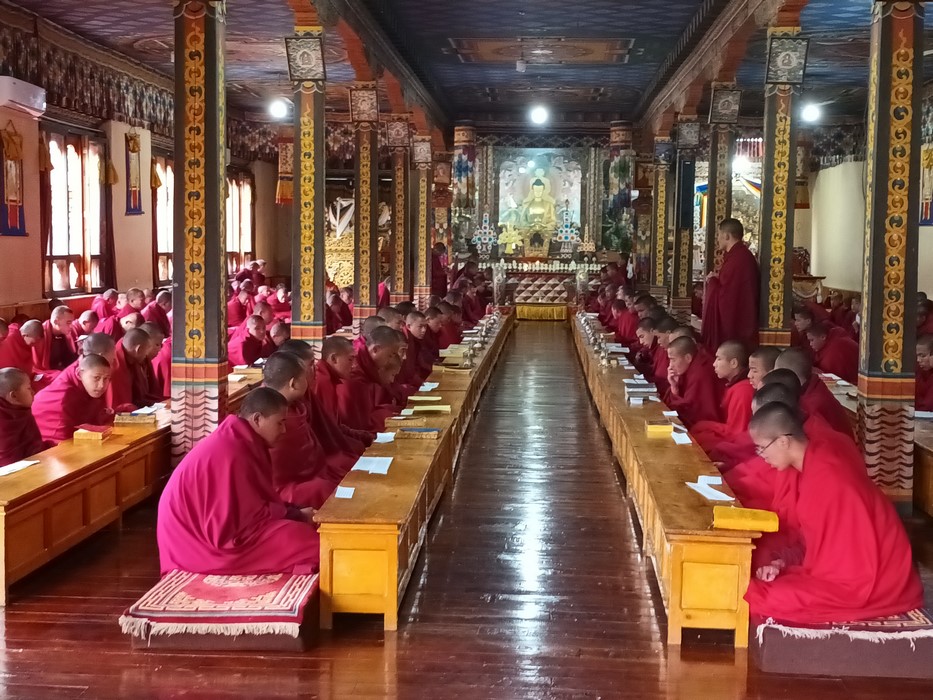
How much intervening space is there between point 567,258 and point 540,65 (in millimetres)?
8883

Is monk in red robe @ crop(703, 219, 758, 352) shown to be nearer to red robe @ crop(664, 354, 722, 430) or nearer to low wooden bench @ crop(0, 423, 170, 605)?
red robe @ crop(664, 354, 722, 430)

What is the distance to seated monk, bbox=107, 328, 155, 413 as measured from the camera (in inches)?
348

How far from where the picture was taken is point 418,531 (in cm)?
652

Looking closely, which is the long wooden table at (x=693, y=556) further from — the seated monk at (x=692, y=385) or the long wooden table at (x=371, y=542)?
the seated monk at (x=692, y=385)

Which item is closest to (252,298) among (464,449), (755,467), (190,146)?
(464,449)

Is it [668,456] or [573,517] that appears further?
[573,517]

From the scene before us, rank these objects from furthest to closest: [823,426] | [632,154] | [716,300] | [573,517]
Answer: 1. [632,154]
2. [716,300]
3. [573,517]
4. [823,426]

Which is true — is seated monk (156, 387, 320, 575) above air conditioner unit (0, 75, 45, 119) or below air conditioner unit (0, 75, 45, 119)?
below

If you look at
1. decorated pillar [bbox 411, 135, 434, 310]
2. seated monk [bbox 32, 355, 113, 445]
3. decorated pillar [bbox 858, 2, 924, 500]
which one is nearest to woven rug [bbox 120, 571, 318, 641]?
seated monk [bbox 32, 355, 113, 445]

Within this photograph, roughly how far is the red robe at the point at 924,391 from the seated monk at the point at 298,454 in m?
5.21

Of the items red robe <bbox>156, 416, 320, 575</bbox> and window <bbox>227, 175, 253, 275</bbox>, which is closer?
red robe <bbox>156, 416, 320, 575</bbox>

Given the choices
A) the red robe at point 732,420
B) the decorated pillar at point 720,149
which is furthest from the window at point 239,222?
A: the red robe at point 732,420

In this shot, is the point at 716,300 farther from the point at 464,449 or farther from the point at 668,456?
the point at 668,456

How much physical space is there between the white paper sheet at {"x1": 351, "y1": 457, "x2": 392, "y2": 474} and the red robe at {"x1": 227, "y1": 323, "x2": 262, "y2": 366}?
19.0 feet
